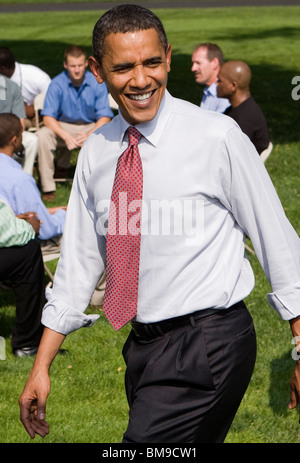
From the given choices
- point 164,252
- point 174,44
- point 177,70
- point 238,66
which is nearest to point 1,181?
point 238,66

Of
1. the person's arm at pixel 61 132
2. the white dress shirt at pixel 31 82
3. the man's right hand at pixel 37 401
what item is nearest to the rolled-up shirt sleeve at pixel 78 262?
the man's right hand at pixel 37 401

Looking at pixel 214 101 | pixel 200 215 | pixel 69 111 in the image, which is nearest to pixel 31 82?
pixel 69 111

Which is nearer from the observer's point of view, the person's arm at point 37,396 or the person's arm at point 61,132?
the person's arm at point 37,396

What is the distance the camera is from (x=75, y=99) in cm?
1172

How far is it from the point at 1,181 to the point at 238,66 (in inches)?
128

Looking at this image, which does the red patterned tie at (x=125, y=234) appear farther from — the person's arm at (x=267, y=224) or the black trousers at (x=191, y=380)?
the person's arm at (x=267, y=224)

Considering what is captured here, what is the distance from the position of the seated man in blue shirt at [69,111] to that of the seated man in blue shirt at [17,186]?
3.72 metres

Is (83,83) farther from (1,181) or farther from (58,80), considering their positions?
(1,181)

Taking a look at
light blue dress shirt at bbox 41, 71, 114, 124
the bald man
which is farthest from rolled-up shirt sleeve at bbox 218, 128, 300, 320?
light blue dress shirt at bbox 41, 71, 114, 124

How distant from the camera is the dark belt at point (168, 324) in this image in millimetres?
3195

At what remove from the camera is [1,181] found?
269 inches

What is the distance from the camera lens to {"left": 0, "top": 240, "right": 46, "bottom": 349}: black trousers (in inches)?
265

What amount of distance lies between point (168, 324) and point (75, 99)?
29.0ft

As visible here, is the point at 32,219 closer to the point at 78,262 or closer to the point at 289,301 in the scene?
the point at 78,262
